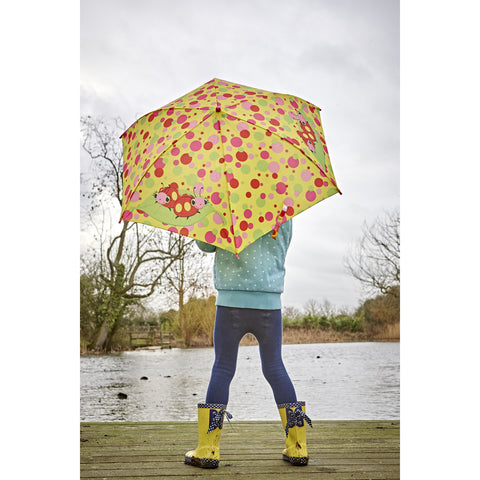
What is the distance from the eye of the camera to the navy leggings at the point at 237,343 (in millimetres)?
2277

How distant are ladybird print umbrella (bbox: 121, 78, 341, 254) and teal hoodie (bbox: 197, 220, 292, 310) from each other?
177 mm

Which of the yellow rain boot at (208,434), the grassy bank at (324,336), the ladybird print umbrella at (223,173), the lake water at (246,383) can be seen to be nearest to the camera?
the ladybird print umbrella at (223,173)

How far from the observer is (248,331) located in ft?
7.53

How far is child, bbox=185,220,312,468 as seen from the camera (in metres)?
2.25

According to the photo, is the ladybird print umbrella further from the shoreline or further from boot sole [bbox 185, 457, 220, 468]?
the shoreline

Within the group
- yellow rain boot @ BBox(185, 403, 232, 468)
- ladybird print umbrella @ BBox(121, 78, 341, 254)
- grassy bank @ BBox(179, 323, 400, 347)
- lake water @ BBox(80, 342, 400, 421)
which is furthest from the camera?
grassy bank @ BBox(179, 323, 400, 347)

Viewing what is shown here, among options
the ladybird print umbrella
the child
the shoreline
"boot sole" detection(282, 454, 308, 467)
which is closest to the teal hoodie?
the child

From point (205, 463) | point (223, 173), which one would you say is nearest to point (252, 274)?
point (223, 173)

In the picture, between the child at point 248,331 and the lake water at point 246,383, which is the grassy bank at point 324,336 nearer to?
the lake water at point 246,383

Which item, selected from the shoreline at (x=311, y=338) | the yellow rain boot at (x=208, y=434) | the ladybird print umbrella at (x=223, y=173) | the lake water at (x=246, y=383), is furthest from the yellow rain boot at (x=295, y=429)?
the shoreline at (x=311, y=338)

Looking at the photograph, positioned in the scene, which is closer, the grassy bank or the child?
the child

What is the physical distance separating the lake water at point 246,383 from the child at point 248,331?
0.93m

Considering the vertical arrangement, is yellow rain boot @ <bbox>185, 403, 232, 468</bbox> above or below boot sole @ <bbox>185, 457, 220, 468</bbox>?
above
